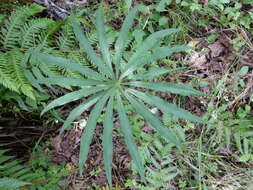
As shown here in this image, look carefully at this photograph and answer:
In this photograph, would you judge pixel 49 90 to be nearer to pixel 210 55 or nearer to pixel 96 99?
pixel 96 99

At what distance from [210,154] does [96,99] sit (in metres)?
1.41

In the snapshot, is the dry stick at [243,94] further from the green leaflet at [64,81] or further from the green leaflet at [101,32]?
the green leaflet at [64,81]

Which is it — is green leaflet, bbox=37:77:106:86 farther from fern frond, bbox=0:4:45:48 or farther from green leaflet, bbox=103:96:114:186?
fern frond, bbox=0:4:45:48

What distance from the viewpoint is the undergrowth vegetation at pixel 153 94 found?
2.41 m

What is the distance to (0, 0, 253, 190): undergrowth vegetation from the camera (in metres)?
2.41

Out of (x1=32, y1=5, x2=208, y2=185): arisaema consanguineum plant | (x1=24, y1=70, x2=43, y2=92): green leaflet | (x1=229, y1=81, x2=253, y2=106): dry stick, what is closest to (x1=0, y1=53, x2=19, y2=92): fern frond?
(x1=24, y1=70, x2=43, y2=92): green leaflet

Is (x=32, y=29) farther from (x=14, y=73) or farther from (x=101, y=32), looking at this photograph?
(x=101, y=32)

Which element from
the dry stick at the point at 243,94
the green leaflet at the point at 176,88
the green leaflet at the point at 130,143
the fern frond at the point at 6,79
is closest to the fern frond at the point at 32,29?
the fern frond at the point at 6,79

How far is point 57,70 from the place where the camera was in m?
2.49

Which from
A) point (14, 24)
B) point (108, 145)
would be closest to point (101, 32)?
point (108, 145)

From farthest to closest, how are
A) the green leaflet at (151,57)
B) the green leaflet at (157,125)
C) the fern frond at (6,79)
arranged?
1. the fern frond at (6,79)
2. the green leaflet at (151,57)
3. the green leaflet at (157,125)

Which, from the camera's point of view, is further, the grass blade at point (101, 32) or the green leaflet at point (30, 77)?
the green leaflet at point (30, 77)

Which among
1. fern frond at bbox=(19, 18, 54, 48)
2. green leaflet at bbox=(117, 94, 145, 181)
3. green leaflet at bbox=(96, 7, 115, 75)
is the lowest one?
green leaflet at bbox=(117, 94, 145, 181)

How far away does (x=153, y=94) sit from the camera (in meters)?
2.69
